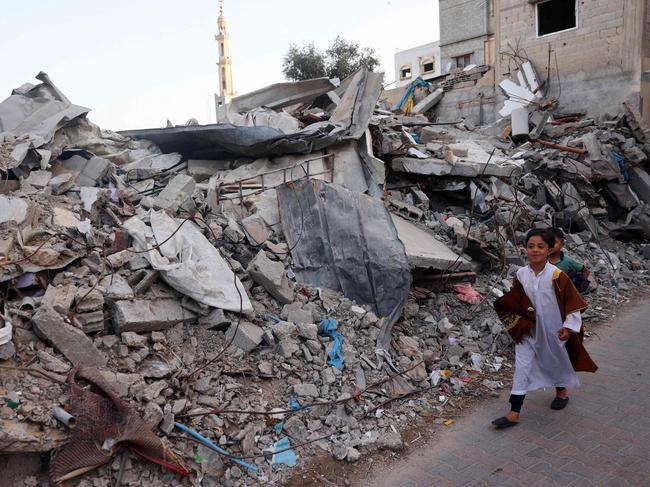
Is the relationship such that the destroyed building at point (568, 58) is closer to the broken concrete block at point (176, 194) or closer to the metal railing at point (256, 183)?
the metal railing at point (256, 183)

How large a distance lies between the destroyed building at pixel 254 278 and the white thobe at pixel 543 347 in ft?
2.52

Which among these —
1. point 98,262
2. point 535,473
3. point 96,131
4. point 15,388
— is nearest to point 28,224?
point 98,262

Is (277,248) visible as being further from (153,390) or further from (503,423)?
(503,423)

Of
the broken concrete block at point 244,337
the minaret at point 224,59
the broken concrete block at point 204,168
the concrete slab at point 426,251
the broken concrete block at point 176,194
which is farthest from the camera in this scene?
the minaret at point 224,59

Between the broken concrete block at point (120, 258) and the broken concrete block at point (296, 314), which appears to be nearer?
the broken concrete block at point (120, 258)

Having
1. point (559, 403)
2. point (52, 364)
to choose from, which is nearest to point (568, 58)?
point (559, 403)

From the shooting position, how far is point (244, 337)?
390cm

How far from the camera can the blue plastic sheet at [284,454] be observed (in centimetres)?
323

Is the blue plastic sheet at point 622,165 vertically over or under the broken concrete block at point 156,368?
over

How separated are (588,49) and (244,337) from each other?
1324cm

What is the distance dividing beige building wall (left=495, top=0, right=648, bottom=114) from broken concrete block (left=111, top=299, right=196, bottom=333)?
12768mm

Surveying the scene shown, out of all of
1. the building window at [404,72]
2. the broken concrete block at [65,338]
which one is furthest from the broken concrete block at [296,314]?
the building window at [404,72]

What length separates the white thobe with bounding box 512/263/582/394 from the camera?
11.2 feet

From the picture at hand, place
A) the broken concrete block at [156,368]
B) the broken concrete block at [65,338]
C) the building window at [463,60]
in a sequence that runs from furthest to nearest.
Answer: the building window at [463,60] → the broken concrete block at [156,368] → the broken concrete block at [65,338]
